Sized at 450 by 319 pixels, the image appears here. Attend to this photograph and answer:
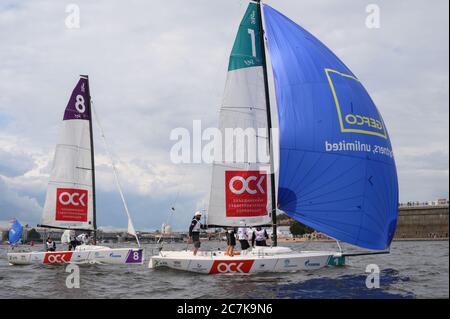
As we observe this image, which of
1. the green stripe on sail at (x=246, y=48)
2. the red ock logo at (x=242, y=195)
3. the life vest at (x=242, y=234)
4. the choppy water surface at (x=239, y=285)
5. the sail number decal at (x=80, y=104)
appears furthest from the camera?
the sail number decal at (x=80, y=104)

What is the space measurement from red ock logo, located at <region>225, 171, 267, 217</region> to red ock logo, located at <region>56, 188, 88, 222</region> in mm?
12427

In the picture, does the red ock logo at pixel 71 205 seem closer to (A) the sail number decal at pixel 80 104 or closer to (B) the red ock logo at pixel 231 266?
(A) the sail number decal at pixel 80 104

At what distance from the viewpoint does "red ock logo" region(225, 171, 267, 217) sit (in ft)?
66.4

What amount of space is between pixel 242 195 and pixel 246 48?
596cm

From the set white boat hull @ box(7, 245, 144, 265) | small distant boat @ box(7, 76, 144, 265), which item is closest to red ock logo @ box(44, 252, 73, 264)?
white boat hull @ box(7, 245, 144, 265)

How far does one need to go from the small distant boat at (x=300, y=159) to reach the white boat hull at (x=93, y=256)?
18.2ft

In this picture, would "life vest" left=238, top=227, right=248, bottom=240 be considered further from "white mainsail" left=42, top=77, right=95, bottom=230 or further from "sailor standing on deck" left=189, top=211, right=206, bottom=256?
"white mainsail" left=42, top=77, right=95, bottom=230

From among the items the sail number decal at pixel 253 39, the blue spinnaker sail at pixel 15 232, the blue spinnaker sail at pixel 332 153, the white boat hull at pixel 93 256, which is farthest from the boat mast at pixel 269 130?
the blue spinnaker sail at pixel 15 232

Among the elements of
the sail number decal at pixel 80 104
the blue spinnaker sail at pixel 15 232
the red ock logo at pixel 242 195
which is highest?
the sail number decal at pixel 80 104

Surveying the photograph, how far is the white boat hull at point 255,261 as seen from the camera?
60.3 feet

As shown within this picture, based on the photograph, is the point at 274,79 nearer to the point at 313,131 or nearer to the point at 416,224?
the point at 313,131

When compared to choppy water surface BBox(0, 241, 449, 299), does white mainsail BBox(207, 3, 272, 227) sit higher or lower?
higher
